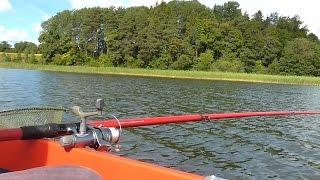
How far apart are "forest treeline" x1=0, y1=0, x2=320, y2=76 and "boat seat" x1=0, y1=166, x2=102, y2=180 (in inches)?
3286

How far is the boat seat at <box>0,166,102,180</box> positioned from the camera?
92.8 inches

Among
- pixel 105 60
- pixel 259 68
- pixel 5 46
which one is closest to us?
pixel 259 68

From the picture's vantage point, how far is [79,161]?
3.76 meters

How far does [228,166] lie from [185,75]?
176 feet

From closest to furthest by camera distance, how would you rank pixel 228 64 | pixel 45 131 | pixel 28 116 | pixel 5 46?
pixel 45 131, pixel 28 116, pixel 228 64, pixel 5 46

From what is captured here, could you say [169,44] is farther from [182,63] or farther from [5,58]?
[5,58]

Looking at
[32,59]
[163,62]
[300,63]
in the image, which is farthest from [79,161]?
[32,59]

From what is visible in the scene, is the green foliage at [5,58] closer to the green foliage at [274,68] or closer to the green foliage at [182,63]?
the green foliage at [182,63]

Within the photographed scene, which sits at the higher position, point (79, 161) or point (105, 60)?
point (79, 161)

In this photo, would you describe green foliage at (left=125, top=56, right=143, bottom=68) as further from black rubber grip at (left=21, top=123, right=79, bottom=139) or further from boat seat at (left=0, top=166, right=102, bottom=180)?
boat seat at (left=0, top=166, right=102, bottom=180)

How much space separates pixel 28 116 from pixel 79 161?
8.21 ft

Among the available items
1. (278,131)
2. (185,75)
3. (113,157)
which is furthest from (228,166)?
(185,75)

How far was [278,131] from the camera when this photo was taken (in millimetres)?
17562

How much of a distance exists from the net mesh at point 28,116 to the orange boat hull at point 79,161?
1.16m
